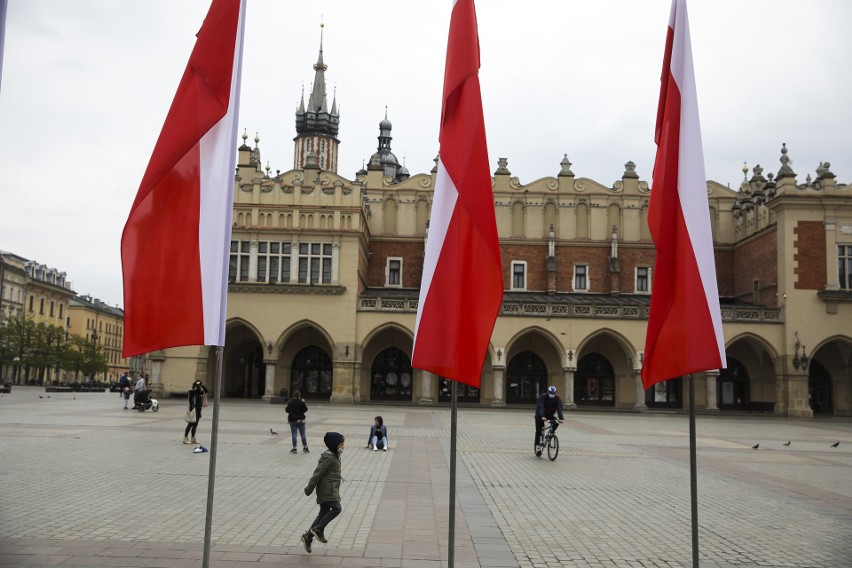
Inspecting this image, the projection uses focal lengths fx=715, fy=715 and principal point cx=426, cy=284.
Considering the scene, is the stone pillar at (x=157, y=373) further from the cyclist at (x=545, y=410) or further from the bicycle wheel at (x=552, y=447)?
the bicycle wheel at (x=552, y=447)

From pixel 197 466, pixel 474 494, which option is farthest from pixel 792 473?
pixel 197 466

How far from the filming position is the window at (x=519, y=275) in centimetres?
4347

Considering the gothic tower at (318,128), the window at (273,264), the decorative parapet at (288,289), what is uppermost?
the gothic tower at (318,128)

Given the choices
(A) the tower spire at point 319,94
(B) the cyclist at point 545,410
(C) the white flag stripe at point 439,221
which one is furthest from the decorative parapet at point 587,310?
(A) the tower spire at point 319,94

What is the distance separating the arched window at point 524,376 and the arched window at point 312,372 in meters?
10.5

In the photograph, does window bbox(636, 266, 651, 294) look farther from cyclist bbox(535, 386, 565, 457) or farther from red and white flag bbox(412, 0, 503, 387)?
red and white flag bbox(412, 0, 503, 387)

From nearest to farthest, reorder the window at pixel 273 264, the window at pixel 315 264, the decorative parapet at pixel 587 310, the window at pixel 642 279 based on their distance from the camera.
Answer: the decorative parapet at pixel 587 310
the window at pixel 315 264
the window at pixel 273 264
the window at pixel 642 279

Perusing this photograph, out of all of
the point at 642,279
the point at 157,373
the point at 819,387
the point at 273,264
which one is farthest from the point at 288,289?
the point at 819,387

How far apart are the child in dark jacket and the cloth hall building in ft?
95.1

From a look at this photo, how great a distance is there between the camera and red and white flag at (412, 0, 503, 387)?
5.61 meters

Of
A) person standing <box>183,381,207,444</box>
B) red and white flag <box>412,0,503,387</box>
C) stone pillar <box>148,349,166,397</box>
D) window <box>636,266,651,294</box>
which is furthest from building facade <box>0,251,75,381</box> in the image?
red and white flag <box>412,0,503,387</box>

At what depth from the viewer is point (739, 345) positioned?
1619 inches

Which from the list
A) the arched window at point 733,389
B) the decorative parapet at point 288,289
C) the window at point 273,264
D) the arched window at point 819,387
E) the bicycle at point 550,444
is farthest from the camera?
the arched window at point 733,389

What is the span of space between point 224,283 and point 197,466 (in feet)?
27.6
